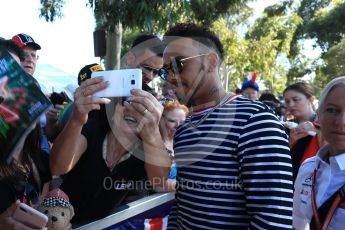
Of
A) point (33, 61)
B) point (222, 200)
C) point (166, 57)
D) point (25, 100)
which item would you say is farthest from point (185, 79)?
point (33, 61)

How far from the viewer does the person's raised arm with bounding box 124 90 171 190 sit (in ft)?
5.18

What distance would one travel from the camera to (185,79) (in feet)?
5.50

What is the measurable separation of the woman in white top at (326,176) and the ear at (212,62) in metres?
0.60

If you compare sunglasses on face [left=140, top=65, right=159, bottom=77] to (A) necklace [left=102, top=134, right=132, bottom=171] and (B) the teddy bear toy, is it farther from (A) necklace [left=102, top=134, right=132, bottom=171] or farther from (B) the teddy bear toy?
(B) the teddy bear toy

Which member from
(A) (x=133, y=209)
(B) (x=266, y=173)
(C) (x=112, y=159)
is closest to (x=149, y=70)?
(C) (x=112, y=159)

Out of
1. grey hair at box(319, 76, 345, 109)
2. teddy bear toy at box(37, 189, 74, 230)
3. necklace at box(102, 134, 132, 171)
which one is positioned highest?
grey hair at box(319, 76, 345, 109)

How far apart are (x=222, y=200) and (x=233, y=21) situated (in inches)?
Result: 892

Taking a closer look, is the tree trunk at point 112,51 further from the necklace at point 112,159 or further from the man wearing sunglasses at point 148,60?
the necklace at point 112,159

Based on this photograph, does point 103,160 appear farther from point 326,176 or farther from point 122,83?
point 326,176

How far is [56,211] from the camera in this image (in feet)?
5.55

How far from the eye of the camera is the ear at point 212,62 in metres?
1.72

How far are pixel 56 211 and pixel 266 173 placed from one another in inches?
36.1

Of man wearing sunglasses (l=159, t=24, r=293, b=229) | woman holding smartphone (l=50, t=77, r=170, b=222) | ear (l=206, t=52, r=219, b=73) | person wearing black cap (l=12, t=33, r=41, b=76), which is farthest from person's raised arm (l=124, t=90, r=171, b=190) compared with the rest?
person wearing black cap (l=12, t=33, r=41, b=76)

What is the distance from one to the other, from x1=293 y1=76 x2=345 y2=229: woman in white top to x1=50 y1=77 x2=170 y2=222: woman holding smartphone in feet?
2.25
